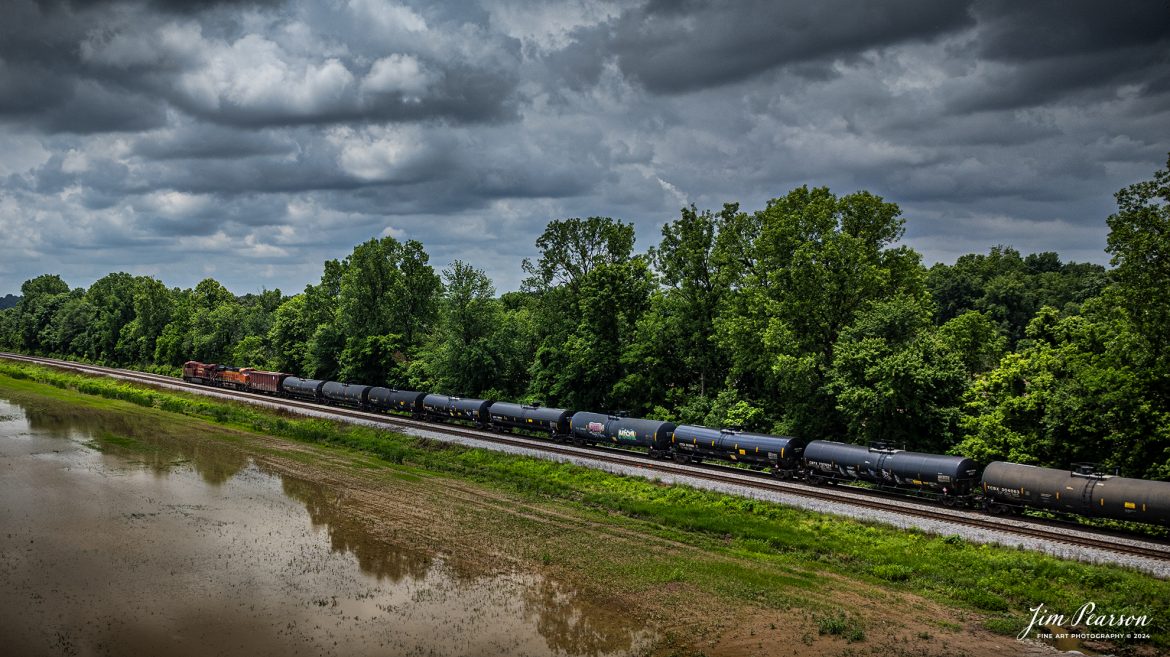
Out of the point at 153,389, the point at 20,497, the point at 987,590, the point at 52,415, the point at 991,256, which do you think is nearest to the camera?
the point at 987,590

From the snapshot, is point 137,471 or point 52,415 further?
point 52,415

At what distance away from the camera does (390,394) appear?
75.1 metres

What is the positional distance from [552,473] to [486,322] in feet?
106

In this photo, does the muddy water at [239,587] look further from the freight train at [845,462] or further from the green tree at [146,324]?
the green tree at [146,324]

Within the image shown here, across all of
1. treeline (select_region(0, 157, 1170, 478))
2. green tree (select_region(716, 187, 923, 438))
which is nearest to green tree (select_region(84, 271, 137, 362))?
treeline (select_region(0, 157, 1170, 478))

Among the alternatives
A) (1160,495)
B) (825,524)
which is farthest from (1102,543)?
(825,524)

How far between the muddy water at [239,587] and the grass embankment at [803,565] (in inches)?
152

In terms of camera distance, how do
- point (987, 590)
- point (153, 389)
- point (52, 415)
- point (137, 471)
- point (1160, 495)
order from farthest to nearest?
1. point (153, 389)
2. point (52, 415)
3. point (137, 471)
4. point (1160, 495)
5. point (987, 590)

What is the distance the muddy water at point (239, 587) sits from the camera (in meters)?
22.5

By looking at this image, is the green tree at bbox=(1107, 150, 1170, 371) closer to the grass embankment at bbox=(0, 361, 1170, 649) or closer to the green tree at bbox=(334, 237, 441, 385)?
the grass embankment at bbox=(0, 361, 1170, 649)

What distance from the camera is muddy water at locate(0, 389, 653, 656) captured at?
22.5m

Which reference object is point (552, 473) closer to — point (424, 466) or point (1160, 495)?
point (424, 466)

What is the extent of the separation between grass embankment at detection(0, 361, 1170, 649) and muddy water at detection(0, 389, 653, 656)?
3.86 m

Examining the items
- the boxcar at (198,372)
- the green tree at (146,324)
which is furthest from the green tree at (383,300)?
the green tree at (146,324)
